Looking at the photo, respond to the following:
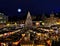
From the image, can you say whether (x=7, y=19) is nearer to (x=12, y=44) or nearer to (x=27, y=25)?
(x=27, y=25)

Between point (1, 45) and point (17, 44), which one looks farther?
point (17, 44)

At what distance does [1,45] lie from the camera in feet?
29.2

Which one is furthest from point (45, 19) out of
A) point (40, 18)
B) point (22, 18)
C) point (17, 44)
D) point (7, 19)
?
point (17, 44)

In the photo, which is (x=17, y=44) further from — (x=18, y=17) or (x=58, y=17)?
(x=58, y=17)

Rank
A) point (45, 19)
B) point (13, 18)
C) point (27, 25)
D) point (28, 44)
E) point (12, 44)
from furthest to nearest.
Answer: point (45, 19) < point (13, 18) < point (27, 25) < point (12, 44) < point (28, 44)

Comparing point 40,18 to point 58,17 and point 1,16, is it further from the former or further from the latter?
point 1,16

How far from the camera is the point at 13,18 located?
136 feet

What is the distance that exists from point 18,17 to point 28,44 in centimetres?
3463

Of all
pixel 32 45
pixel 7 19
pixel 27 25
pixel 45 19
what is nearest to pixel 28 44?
pixel 32 45

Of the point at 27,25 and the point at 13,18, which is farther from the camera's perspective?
the point at 13,18

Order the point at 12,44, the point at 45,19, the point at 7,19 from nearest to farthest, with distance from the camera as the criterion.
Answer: the point at 12,44 → the point at 7,19 → the point at 45,19

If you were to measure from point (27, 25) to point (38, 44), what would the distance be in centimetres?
2483

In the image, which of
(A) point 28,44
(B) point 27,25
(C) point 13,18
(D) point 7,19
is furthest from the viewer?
(C) point 13,18

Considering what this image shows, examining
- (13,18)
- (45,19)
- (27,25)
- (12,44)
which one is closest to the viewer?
(12,44)
